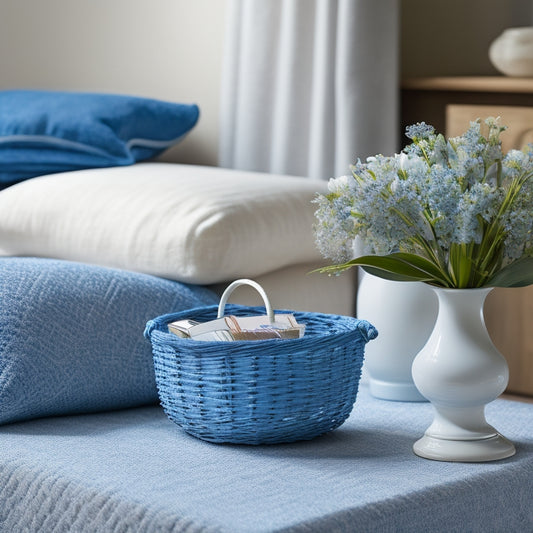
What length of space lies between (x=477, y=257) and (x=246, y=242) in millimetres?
483

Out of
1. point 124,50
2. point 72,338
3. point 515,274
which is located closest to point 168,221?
point 72,338

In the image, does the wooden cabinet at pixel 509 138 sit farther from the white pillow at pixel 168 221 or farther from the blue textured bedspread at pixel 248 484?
the blue textured bedspread at pixel 248 484

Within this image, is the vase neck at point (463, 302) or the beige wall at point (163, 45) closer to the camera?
the vase neck at point (463, 302)

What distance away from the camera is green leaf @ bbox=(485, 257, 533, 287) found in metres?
1.11

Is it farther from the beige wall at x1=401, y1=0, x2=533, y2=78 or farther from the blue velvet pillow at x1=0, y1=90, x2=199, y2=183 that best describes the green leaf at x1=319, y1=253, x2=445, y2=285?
the beige wall at x1=401, y1=0, x2=533, y2=78

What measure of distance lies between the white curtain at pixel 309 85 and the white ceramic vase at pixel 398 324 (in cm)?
59

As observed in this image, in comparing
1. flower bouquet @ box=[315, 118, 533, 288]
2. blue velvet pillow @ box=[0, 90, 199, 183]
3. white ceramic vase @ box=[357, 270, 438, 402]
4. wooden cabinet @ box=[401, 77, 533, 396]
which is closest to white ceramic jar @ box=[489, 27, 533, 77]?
wooden cabinet @ box=[401, 77, 533, 396]

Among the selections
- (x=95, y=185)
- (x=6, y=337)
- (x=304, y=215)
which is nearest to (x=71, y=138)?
(x=95, y=185)

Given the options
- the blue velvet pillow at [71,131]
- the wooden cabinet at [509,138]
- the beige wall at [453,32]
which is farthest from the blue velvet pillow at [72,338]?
the beige wall at [453,32]

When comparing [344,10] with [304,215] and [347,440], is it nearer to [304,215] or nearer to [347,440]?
[304,215]

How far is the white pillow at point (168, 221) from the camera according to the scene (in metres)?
1.50

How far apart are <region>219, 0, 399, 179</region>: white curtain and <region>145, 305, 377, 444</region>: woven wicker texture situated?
830 mm

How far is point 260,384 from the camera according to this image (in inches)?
45.5

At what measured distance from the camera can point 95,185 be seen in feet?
5.67
